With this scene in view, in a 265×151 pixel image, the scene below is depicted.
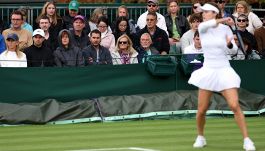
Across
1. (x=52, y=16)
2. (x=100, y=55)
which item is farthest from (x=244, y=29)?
(x=52, y=16)

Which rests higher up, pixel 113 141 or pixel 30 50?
pixel 30 50

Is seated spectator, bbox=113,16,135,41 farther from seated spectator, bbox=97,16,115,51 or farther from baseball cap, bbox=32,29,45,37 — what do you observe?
baseball cap, bbox=32,29,45,37

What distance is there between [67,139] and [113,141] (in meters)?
0.83

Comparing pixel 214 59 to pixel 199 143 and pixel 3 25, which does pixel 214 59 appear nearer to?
pixel 199 143

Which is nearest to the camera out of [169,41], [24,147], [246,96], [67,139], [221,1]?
[24,147]

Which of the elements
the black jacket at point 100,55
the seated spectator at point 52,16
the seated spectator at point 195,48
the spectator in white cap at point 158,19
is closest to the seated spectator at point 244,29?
the seated spectator at point 195,48

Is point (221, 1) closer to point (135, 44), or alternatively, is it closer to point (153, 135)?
point (135, 44)

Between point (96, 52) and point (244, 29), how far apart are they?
3754 millimetres

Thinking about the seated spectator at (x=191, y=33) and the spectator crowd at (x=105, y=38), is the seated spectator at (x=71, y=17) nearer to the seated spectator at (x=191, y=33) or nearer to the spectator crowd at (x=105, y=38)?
the spectator crowd at (x=105, y=38)

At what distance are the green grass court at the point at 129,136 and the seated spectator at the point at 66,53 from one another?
1.63 m

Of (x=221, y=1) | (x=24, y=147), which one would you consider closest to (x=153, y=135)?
(x=24, y=147)

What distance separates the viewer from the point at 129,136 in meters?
14.1

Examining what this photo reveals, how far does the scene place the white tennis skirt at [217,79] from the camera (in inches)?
473

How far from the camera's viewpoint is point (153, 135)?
1421 centimetres
